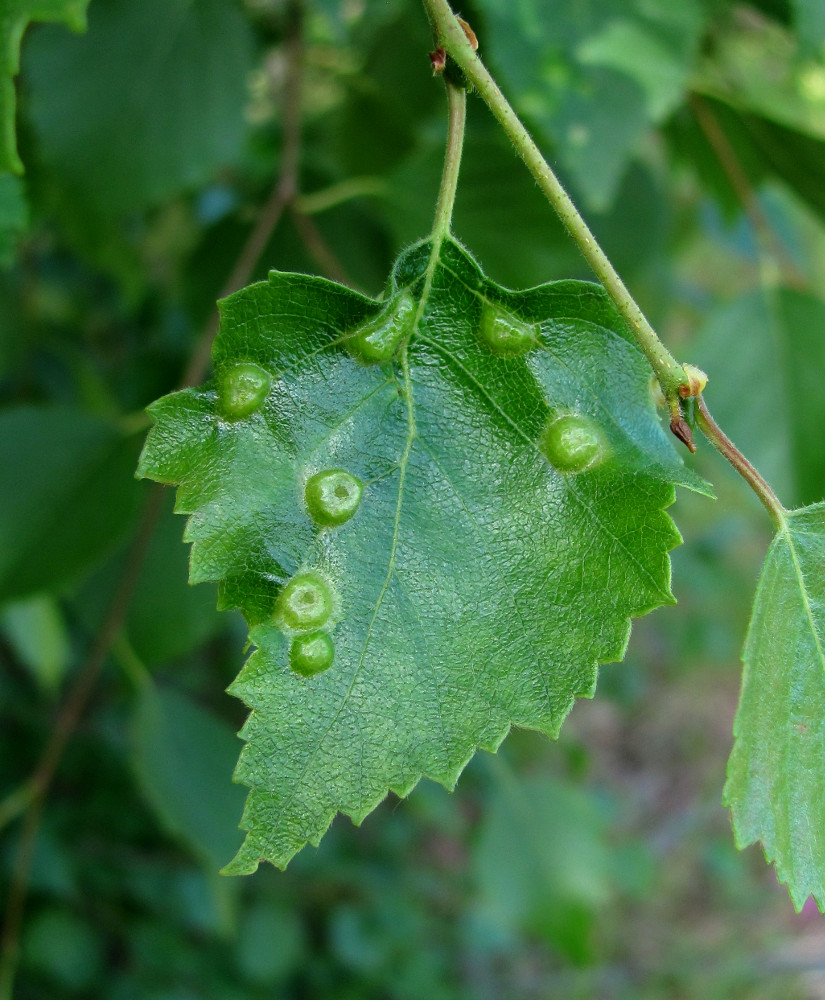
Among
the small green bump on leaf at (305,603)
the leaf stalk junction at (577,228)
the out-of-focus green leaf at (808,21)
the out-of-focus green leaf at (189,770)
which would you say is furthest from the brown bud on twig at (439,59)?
the out-of-focus green leaf at (189,770)

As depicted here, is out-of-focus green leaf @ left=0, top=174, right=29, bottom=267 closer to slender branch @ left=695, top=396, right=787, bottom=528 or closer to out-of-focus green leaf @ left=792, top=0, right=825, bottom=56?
slender branch @ left=695, top=396, right=787, bottom=528

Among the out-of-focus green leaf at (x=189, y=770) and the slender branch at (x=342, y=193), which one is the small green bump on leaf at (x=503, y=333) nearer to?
the slender branch at (x=342, y=193)

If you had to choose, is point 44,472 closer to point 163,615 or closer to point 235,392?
point 163,615

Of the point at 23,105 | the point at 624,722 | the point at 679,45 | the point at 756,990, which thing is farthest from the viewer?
the point at 624,722

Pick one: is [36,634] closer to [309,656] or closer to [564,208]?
[309,656]

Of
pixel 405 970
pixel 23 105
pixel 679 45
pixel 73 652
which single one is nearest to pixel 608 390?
pixel 679 45
